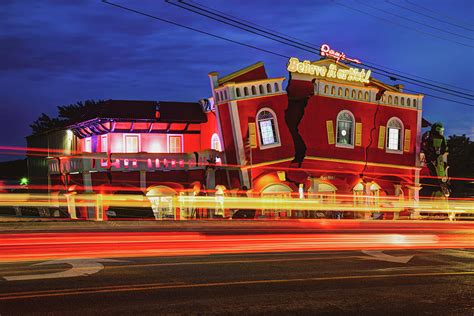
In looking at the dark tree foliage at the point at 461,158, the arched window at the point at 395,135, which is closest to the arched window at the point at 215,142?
the arched window at the point at 395,135

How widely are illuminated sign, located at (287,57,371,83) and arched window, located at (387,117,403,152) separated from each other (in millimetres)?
3734

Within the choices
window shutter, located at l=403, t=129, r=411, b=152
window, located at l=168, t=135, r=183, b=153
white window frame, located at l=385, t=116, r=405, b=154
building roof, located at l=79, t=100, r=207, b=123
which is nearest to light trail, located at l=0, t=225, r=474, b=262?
building roof, located at l=79, t=100, r=207, b=123

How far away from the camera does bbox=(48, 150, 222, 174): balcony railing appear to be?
30.1m

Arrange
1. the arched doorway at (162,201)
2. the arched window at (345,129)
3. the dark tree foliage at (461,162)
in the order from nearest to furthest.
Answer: the arched doorway at (162,201), the arched window at (345,129), the dark tree foliage at (461,162)

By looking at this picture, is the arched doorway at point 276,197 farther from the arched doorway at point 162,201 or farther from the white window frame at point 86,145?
the white window frame at point 86,145

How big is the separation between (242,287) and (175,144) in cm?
2705

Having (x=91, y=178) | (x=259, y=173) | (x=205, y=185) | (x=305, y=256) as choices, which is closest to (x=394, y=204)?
(x=259, y=173)

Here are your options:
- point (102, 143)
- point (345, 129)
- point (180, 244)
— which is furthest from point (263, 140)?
point (180, 244)

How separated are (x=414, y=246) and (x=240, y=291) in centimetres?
949

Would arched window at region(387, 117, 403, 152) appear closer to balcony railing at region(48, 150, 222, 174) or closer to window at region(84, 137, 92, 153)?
balcony railing at region(48, 150, 222, 174)

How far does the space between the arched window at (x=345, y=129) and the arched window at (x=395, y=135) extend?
10.4 feet

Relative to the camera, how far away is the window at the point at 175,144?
35375 millimetres

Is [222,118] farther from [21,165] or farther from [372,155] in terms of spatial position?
[21,165]

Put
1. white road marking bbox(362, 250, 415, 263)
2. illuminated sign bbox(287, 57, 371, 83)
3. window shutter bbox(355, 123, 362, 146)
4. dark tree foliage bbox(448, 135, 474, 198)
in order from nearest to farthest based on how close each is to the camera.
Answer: white road marking bbox(362, 250, 415, 263) → illuminated sign bbox(287, 57, 371, 83) → window shutter bbox(355, 123, 362, 146) → dark tree foliage bbox(448, 135, 474, 198)
